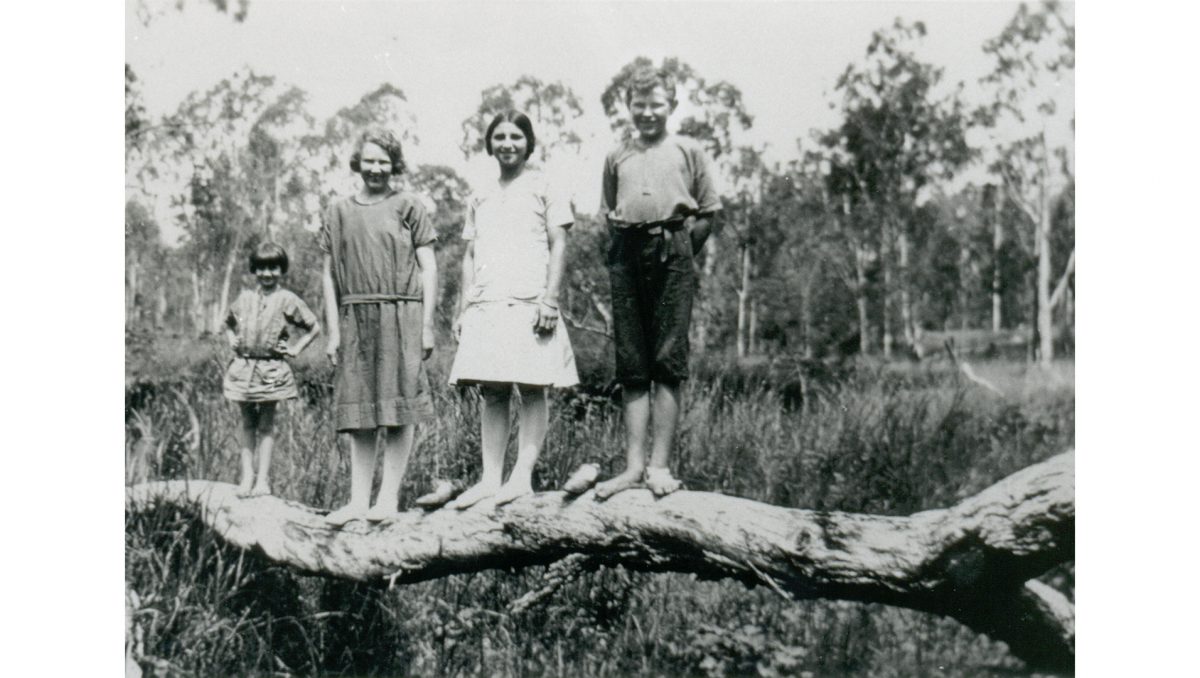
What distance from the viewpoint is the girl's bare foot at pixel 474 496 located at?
354 centimetres

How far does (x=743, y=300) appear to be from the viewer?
3.81m

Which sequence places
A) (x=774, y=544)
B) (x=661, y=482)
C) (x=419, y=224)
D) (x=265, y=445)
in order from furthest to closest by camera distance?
(x=265, y=445)
(x=419, y=224)
(x=661, y=482)
(x=774, y=544)

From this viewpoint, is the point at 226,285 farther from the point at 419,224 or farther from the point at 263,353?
the point at 419,224

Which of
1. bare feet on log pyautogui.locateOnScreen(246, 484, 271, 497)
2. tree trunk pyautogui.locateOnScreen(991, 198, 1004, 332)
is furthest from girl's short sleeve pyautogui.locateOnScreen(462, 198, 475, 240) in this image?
tree trunk pyautogui.locateOnScreen(991, 198, 1004, 332)

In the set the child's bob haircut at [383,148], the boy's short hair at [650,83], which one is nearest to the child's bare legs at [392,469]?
the child's bob haircut at [383,148]

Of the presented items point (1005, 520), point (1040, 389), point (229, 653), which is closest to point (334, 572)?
point (229, 653)

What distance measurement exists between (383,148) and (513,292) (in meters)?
0.80

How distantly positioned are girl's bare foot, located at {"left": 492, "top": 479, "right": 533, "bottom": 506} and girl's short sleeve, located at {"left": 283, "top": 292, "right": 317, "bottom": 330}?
100 centimetres

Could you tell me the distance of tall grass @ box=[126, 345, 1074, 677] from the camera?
3.56m

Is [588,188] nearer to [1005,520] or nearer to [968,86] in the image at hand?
[968,86]

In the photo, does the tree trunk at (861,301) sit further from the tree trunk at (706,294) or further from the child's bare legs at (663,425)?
the child's bare legs at (663,425)

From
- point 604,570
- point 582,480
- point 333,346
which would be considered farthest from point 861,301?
point 333,346

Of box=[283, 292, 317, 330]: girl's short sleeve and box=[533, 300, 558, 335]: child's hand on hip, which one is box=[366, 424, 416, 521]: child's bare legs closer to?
box=[283, 292, 317, 330]: girl's short sleeve

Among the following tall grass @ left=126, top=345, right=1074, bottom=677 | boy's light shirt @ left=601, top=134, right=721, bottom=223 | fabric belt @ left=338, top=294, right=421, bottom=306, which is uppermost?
boy's light shirt @ left=601, top=134, right=721, bottom=223
